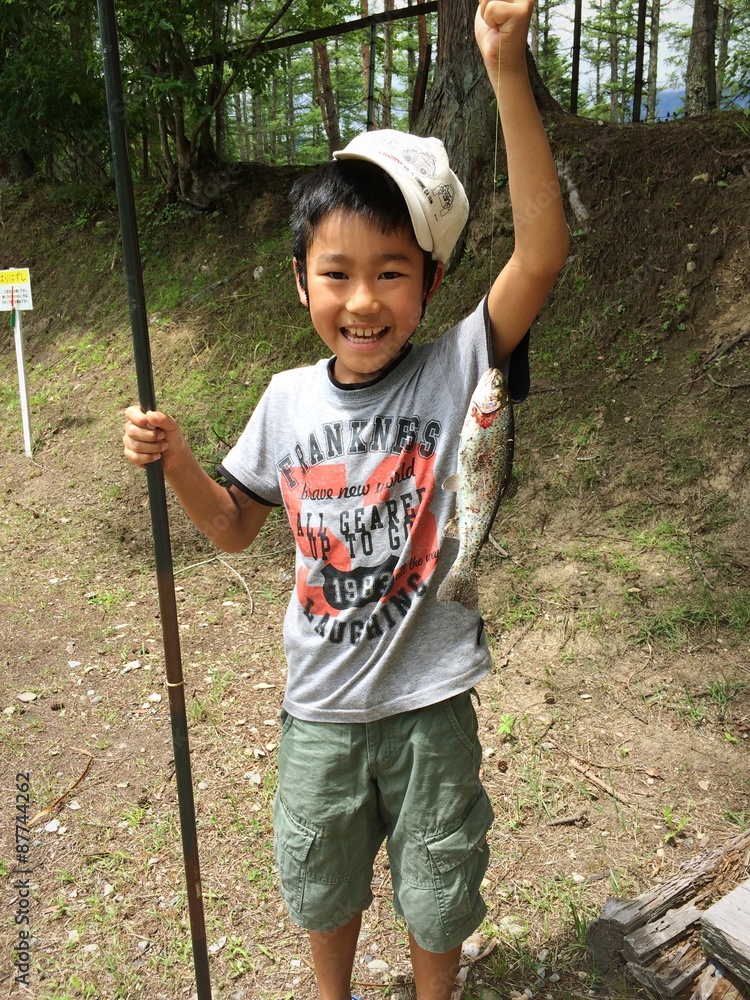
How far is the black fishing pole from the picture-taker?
1469 millimetres

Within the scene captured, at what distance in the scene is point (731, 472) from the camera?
4.36 m

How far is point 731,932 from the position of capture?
1.96 meters

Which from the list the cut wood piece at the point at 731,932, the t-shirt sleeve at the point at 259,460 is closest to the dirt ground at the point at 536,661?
the cut wood piece at the point at 731,932

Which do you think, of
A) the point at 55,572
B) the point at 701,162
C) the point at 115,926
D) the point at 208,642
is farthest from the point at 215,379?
the point at 115,926

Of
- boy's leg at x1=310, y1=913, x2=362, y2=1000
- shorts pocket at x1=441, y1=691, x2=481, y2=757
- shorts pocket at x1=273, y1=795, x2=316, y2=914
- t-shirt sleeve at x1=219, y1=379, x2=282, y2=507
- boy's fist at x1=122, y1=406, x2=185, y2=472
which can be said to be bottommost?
boy's leg at x1=310, y1=913, x2=362, y2=1000

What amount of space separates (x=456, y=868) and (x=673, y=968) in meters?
0.87

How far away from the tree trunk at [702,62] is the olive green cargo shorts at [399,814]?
8.66 metres

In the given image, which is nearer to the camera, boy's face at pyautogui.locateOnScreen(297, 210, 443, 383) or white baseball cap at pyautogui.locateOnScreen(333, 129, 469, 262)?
white baseball cap at pyautogui.locateOnScreen(333, 129, 469, 262)

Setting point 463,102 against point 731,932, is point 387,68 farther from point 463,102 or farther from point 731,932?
point 731,932

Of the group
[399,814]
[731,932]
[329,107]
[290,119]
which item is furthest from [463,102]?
[290,119]

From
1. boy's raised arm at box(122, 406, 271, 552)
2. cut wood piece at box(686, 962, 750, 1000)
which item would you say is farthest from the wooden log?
boy's raised arm at box(122, 406, 271, 552)

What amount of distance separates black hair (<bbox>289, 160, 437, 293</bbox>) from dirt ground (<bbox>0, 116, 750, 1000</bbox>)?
Result: 7.48ft

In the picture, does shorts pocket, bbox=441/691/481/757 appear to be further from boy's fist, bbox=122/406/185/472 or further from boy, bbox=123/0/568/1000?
boy's fist, bbox=122/406/185/472

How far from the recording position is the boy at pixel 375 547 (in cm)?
161
